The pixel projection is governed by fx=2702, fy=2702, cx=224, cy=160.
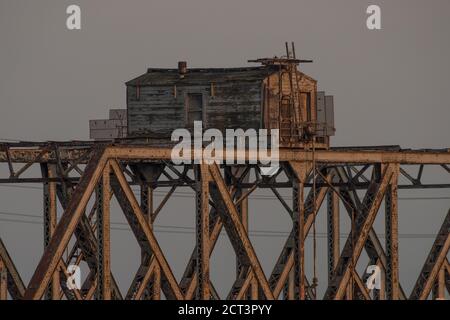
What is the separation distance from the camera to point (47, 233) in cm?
11150

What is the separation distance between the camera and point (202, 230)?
105 meters

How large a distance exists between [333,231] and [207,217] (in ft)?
65.1

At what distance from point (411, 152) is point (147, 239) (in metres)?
18.4

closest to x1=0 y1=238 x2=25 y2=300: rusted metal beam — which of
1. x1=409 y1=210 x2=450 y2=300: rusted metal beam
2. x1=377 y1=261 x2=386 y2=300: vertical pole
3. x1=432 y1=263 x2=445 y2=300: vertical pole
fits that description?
x1=377 y1=261 x2=386 y2=300: vertical pole

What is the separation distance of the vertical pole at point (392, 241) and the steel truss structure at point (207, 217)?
0.04m

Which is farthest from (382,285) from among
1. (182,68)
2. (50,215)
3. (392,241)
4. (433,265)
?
(50,215)

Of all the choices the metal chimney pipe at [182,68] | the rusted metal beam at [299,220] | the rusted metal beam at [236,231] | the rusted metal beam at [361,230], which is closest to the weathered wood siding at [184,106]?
the metal chimney pipe at [182,68]

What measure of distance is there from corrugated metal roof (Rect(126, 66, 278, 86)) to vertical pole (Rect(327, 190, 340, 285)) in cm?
1247

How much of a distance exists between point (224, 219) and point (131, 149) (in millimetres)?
9014
